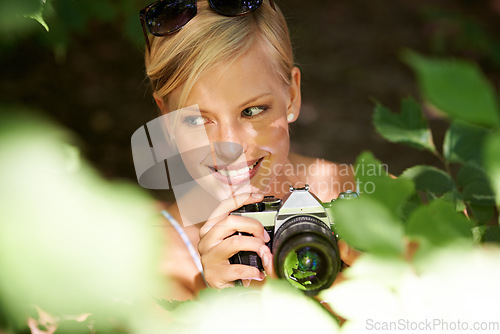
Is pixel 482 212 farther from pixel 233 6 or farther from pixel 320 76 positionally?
pixel 320 76

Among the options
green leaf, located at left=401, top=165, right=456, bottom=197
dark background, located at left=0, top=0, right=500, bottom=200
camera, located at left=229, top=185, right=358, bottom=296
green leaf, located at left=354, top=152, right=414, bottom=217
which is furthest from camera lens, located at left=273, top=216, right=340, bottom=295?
dark background, located at left=0, top=0, right=500, bottom=200

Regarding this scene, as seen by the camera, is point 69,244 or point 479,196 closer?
point 479,196

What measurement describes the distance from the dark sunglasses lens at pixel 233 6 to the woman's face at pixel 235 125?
0.22 feet

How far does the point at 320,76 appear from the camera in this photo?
3035 mm

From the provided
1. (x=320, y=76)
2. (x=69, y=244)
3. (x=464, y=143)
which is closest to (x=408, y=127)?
Answer: (x=464, y=143)

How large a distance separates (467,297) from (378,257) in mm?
58

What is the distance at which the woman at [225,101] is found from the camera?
0.66 m

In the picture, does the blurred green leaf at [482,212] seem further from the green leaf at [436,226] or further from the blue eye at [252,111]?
the blue eye at [252,111]

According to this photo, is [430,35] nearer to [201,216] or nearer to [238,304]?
[201,216]

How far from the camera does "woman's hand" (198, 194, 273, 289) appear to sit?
0.62 m

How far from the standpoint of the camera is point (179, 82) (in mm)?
744

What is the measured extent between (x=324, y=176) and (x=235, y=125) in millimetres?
314

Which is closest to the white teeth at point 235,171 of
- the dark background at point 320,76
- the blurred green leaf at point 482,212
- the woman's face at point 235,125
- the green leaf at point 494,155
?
the woman's face at point 235,125

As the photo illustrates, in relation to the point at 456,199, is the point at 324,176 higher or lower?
lower
